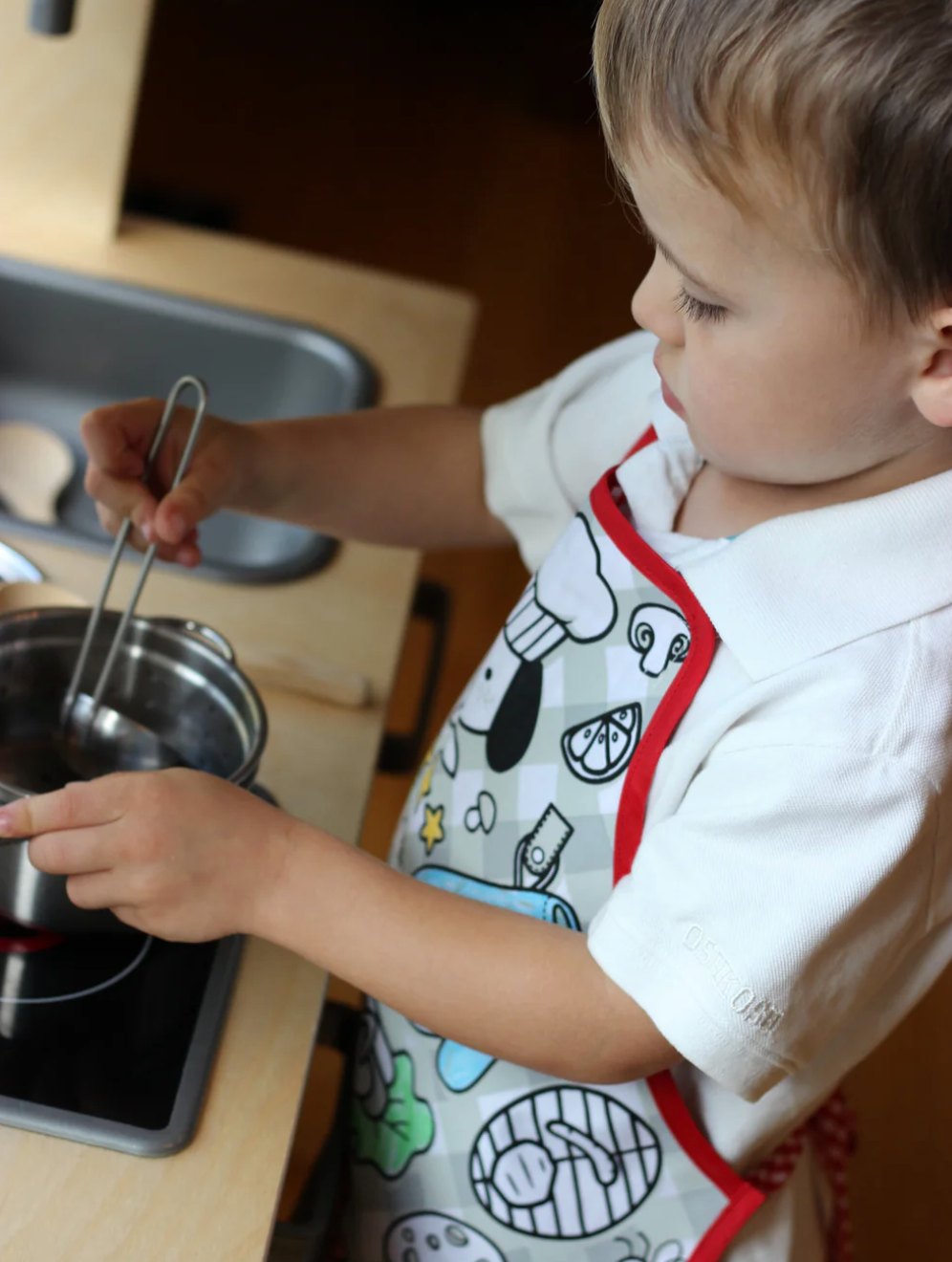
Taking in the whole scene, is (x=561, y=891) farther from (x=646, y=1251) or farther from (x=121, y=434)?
(x=121, y=434)

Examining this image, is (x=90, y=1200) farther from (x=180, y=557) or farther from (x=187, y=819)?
(x=180, y=557)

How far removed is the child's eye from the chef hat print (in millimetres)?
171

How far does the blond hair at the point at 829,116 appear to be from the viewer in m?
0.47

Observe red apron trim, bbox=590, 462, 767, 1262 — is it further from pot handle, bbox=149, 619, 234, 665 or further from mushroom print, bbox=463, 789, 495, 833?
pot handle, bbox=149, 619, 234, 665

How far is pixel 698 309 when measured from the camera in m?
0.57

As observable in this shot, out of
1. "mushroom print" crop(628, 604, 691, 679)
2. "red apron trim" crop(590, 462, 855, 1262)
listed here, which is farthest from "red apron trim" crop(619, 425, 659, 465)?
"mushroom print" crop(628, 604, 691, 679)

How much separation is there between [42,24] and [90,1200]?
683mm

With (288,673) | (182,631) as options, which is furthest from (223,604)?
(182,631)

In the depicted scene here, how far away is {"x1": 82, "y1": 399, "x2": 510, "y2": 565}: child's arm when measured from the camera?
29.7 inches

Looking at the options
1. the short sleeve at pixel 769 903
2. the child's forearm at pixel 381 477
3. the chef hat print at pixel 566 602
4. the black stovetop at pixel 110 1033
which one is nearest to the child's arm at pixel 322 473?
the child's forearm at pixel 381 477

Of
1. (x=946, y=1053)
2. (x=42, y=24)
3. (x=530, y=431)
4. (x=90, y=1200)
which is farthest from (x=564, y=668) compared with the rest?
(x=946, y=1053)

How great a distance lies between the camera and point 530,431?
2.78 feet

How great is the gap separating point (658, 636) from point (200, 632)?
0.74ft

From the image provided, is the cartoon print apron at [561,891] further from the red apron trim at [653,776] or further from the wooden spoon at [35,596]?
the wooden spoon at [35,596]
